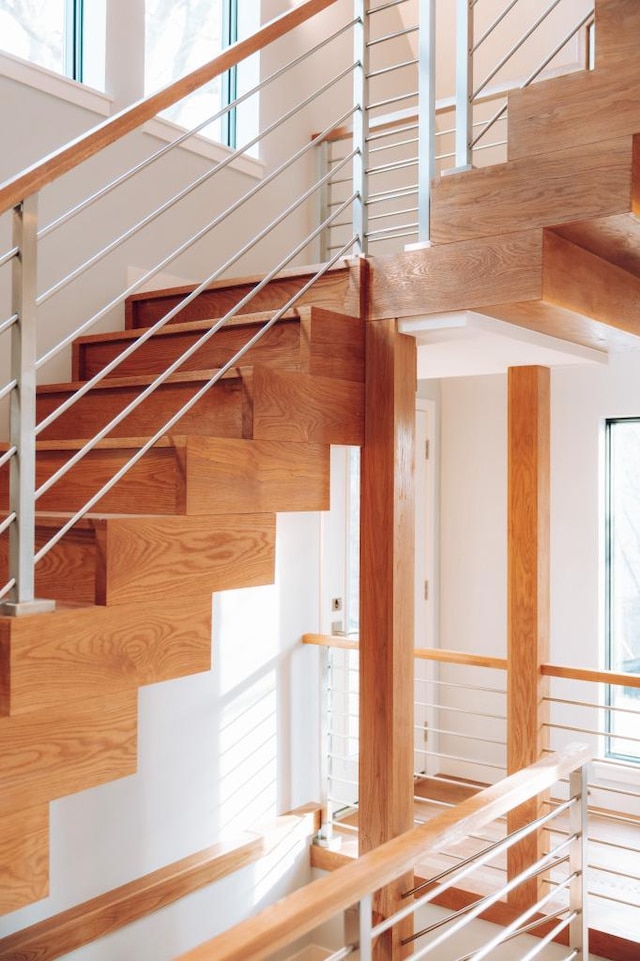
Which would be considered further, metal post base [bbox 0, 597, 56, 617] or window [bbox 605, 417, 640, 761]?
window [bbox 605, 417, 640, 761]

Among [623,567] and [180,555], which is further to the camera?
[623,567]

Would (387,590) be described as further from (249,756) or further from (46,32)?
(46,32)

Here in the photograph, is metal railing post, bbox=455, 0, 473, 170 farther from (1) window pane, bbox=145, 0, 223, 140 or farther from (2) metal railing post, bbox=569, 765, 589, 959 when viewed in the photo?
(2) metal railing post, bbox=569, 765, 589, 959

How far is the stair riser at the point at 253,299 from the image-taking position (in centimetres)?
270

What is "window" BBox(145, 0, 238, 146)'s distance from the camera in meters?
3.96

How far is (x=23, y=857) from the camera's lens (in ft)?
5.33

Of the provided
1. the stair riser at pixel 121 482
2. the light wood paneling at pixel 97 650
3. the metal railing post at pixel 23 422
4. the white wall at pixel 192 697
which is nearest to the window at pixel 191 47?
the white wall at pixel 192 697

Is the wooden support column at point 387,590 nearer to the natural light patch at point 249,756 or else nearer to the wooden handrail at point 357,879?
the wooden handrail at point 357,879

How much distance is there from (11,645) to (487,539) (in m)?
4.10

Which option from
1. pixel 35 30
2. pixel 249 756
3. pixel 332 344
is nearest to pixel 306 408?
pixel 332 344

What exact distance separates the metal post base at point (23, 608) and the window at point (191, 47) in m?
2.82

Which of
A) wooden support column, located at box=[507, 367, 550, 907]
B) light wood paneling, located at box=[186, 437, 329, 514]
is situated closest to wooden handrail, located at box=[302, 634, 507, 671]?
wooden support column, located at box=[507, 367, 550, 907]

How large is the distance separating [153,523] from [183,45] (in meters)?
2.97

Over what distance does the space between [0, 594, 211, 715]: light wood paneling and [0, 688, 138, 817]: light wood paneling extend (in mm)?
30
